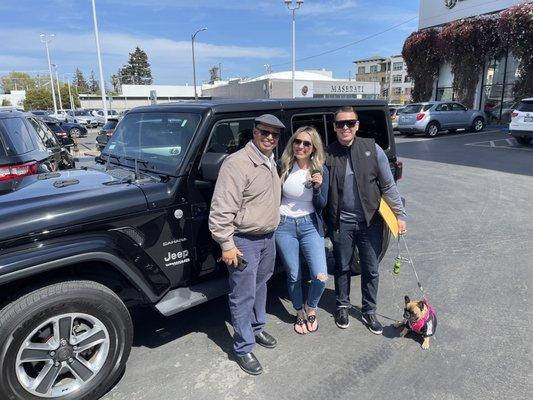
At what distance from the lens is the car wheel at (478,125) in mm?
20506

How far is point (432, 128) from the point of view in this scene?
62.8 ft

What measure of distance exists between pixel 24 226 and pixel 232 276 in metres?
1.30

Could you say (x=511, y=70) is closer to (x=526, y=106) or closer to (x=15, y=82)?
(x=526, y=106)

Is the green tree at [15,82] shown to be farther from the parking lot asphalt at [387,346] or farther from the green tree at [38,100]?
the parking lot asphalt at [387,346]

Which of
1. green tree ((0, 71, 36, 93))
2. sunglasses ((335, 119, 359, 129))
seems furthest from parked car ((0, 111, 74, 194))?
green tree ((0, 71, 36, 93))

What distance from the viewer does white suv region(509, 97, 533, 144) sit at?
46.6ft

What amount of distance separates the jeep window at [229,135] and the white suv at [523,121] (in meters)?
14.5

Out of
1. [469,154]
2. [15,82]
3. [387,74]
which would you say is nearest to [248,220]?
[469,154]

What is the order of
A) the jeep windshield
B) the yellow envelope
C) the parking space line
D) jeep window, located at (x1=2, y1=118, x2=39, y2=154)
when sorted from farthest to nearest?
the parking space line < jeep window, located at (x1=2, y1=118, x2=39, y2=154) < the yellow envelope < the jeep windshield

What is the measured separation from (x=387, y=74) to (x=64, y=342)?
312 ft

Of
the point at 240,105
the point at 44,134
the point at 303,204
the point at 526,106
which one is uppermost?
the point at 240,105

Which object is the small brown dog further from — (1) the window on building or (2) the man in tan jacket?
(1) the window on building

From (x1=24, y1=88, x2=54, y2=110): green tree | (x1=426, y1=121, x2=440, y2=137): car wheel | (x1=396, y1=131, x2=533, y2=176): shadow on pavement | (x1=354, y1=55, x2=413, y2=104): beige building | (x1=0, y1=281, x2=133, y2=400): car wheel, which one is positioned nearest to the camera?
(x1=0, y1=281, x2=133, y2=400): car wheel

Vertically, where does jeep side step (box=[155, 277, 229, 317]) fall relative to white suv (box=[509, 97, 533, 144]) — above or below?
below
